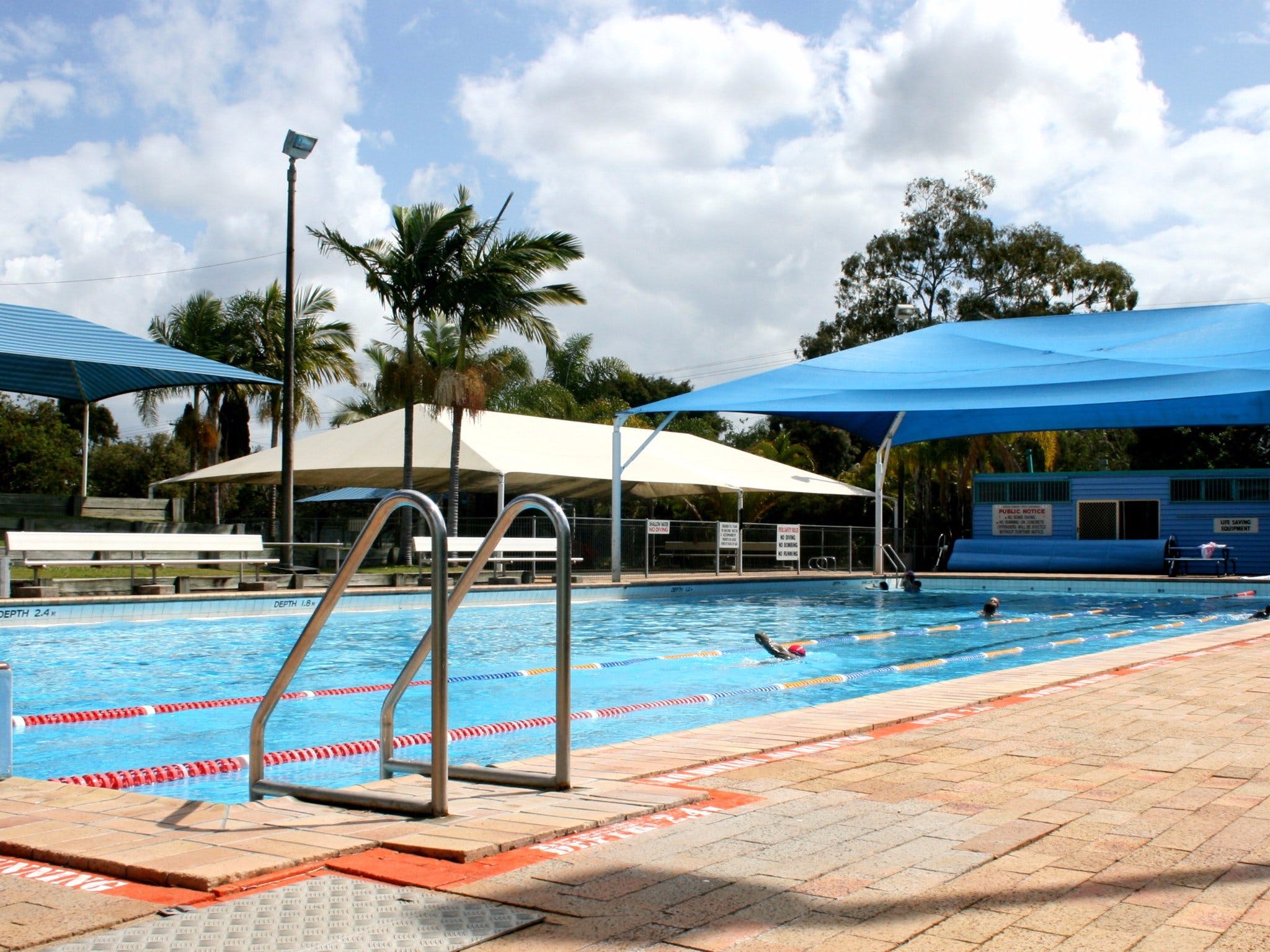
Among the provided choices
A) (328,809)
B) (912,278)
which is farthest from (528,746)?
(912,278)

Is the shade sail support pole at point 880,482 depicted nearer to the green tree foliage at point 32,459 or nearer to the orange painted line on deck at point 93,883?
the orange painted line on deck at point 93,883

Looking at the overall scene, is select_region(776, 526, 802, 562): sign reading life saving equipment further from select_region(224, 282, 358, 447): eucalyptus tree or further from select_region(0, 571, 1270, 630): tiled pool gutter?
select_region(224, 282, 358, 447): eucalyptus tree

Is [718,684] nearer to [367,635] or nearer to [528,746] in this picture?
[528,746]

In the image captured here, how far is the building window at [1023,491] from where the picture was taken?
97.1 feet

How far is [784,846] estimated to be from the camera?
3.28 metres

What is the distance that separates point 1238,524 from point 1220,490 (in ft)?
2.98

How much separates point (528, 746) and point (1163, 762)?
12.6 feet

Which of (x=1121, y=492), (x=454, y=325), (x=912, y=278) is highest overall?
(x=912, y=278)

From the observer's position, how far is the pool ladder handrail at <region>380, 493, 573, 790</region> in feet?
13.2

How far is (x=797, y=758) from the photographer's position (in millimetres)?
4676

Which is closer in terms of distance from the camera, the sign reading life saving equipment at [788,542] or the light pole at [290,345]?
the light pole at [290,345]

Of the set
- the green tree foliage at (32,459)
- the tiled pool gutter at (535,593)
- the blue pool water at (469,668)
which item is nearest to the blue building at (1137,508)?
the tiled pool gutter at (535,593)

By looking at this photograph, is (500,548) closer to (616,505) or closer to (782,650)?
(782,650)

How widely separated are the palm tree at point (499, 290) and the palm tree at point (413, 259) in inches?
7.9
